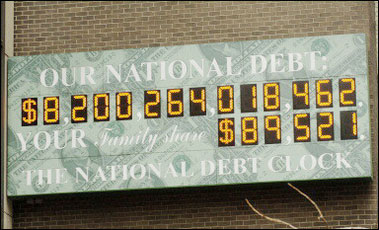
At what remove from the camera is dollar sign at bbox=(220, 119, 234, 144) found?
15656 mm

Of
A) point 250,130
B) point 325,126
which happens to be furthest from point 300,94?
point 250,130

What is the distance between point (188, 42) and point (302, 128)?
9.32 feet

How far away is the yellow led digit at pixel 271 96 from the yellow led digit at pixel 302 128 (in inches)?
15.1

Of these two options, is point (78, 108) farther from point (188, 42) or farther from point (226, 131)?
point (226, 131)

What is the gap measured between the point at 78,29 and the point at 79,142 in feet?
7.71

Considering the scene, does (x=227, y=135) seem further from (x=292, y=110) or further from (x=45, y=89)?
(x=45, y=89)

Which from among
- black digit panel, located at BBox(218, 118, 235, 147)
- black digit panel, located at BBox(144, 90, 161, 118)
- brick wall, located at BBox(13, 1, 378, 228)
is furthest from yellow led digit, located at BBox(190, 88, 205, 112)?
brick wall, located at BBox(13, 1, 378, 228)

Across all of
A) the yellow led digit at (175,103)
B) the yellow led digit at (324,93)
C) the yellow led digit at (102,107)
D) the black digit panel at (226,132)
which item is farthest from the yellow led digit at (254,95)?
the yellow led digit at (102,107)

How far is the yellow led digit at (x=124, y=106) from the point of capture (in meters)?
16.2

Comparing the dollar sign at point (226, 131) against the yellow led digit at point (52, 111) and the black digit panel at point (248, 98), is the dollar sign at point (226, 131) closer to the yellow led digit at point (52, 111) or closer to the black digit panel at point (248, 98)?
the black digit panel at point (248, 98)

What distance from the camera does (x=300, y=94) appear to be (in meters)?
15.6

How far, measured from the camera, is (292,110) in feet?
50.8

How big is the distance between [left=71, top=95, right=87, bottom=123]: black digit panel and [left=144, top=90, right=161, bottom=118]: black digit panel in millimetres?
1079

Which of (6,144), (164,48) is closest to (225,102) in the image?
(164,48)
